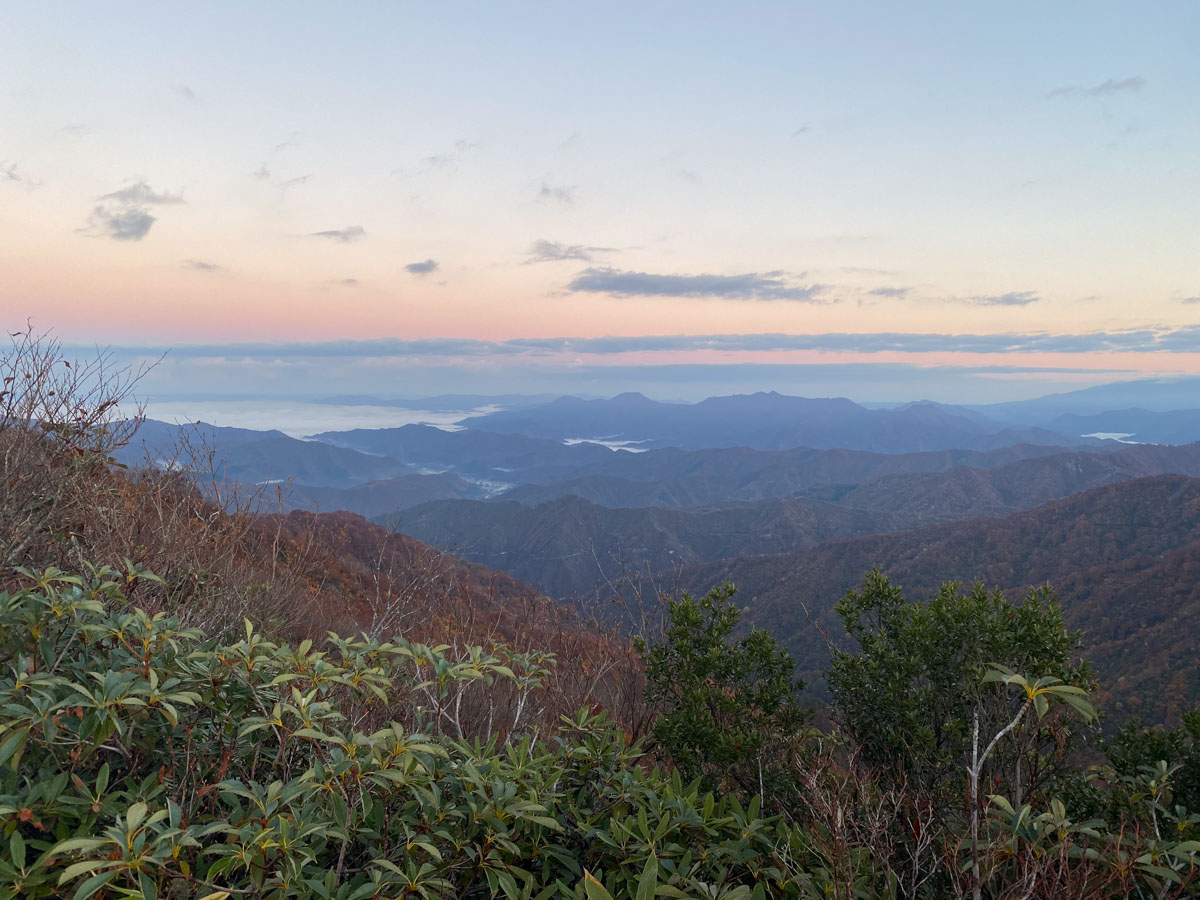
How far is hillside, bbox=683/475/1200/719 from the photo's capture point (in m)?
45.1

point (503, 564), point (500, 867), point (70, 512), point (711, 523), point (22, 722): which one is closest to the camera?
point (22, 722)

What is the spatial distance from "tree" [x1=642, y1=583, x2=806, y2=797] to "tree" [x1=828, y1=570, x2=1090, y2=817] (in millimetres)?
405

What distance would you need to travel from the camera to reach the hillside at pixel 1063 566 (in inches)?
1775

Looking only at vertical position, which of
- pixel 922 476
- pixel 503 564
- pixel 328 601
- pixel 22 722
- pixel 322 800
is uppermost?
pixel 22 722

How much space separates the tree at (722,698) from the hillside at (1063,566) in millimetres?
42340

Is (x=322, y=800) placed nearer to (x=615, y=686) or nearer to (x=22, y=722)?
(x=22, y=722)

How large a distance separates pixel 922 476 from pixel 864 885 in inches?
7314

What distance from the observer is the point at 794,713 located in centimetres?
385

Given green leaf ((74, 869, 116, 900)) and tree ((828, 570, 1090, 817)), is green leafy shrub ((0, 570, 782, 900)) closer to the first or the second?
green leaf ((74, 869, 116, 900))

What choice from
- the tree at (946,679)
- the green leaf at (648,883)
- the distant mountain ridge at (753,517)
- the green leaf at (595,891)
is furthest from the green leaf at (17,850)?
the distant mountain ridge at (753,517)

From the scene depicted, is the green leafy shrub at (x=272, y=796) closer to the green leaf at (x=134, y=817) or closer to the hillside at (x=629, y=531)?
the green leaf at (x=134, y=817)

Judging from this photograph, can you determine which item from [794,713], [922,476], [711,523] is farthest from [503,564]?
[794,713]

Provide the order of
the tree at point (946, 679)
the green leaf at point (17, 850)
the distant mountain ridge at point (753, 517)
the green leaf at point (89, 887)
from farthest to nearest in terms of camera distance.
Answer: the distant mountain ridge at point (753, 517)
the tree at point (946, 679)
the green leaf at point (17, 850)
the green leaf at point (89, 887)

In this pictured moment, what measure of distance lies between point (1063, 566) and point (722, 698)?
80.8m
